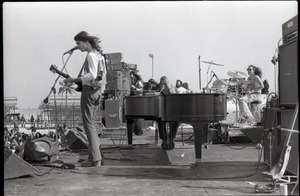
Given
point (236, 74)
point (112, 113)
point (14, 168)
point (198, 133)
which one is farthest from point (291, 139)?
point (112, 113)

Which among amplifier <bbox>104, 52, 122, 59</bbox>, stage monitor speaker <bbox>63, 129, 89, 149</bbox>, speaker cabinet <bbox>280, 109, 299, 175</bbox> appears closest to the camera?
speaker cabinet <bbox>280, 109, 299, 175</bbox>

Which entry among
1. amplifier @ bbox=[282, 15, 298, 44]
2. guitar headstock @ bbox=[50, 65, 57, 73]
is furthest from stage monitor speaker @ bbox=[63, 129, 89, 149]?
amplifier @ bbox=[282, 15, 298, 44]

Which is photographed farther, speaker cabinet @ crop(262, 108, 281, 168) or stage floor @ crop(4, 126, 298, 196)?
speaker cabinet @ crop(262, 108, 281, 168)

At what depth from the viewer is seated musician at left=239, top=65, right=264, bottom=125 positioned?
778 centimetres

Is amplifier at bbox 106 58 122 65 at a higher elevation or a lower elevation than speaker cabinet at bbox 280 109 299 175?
higher

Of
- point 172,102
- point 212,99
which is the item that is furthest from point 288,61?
point 172,102

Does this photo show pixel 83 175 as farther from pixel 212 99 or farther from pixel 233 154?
pixel 233 154

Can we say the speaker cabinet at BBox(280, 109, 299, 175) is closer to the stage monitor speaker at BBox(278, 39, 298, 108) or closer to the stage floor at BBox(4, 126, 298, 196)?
the stage monitor speaker at BBox(278, 39, 298, 108)

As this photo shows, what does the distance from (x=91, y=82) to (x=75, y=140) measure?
7.01 feet

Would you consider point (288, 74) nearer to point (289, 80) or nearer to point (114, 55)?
point (289, 80)

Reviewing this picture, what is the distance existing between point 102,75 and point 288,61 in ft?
6.50

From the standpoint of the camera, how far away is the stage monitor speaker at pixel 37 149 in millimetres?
4629

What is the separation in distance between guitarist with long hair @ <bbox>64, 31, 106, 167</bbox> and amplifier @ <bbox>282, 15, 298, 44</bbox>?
1.96 m

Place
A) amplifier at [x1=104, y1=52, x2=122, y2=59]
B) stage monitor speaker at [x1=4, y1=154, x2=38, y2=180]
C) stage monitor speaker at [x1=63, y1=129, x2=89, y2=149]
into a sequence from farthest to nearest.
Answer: amplifier at [x1=104, y1=52, x2=122, y2=59], stage monitor speaker at [x1=63, y1=129, x2=89, y2=149], stage monitor speaker at [x1=4, y1=154, x2=38, y2=180]
